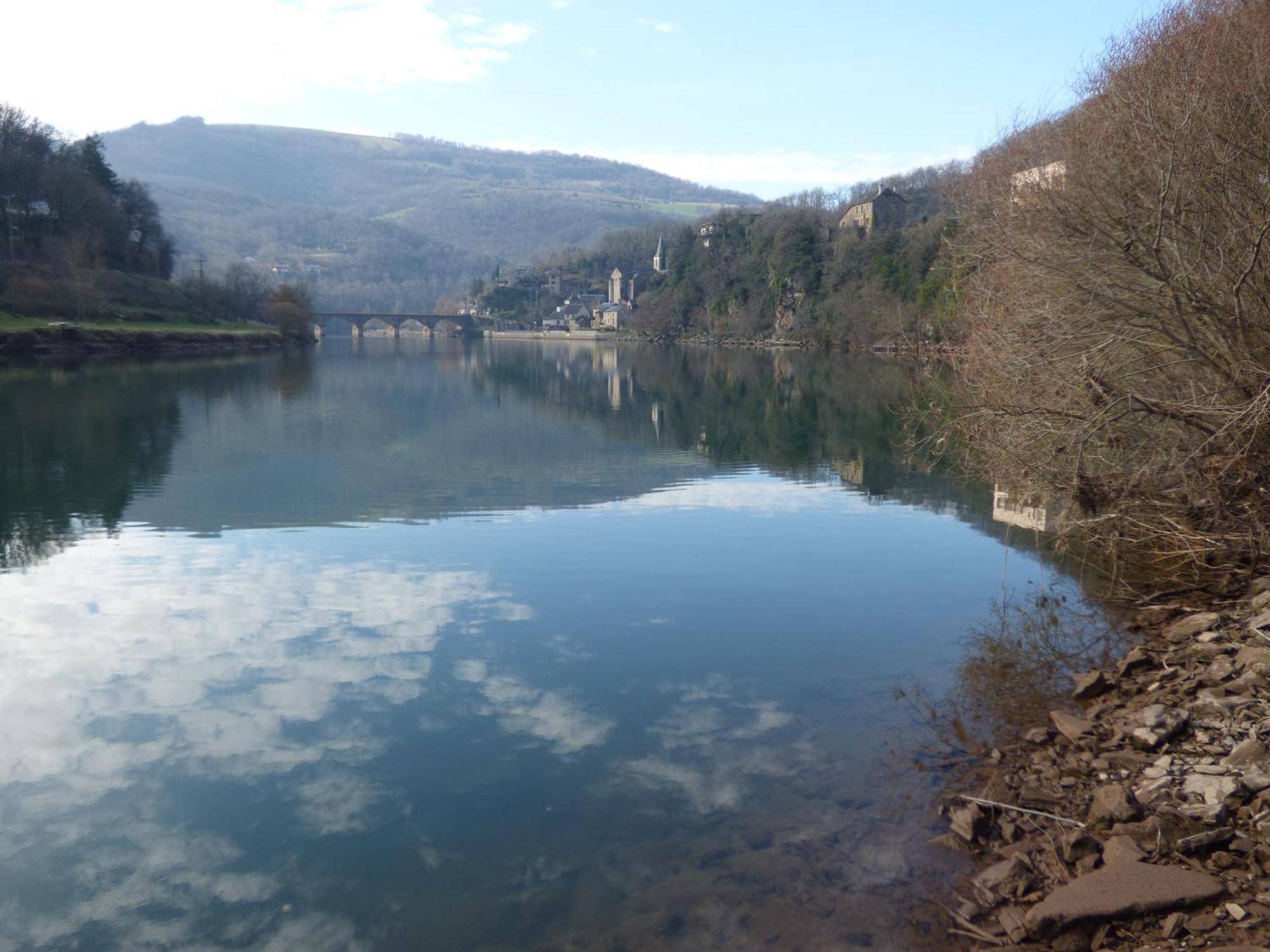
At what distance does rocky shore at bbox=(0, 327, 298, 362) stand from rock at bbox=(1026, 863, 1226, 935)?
189 ft

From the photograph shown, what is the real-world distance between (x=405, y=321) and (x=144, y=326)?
117 m

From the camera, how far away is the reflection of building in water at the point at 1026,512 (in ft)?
44.7

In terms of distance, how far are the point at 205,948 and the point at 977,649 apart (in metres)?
6.97

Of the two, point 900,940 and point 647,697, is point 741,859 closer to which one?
point 900,940

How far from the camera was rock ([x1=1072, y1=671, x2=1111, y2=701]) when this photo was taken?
7.68 meters

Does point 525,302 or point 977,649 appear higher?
point 525,302

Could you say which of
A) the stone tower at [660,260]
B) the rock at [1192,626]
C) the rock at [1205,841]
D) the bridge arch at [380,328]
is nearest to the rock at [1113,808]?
the rock at [1205,841]

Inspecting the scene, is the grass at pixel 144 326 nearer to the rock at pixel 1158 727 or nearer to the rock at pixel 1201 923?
the rock at pixel 1158 727

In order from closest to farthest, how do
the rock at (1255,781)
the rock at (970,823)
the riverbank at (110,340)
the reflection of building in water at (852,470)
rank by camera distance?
the rock at (1255,781), the rock at (970,823), the reflection of building in water at (852,470), the riverbank at (110,340)

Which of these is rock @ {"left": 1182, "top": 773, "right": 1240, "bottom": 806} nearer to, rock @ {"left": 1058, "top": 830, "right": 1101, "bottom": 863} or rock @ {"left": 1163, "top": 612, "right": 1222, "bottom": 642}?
rock @ {"left": 1058, "top": 830, "right": 1101, "bottom": 863}

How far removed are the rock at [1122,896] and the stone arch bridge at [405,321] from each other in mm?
143371

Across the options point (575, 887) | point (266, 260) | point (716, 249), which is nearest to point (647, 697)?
point (575, 887)

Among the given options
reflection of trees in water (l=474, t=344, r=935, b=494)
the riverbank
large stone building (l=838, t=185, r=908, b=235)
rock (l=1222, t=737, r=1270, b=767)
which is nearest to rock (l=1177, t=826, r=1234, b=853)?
rock (l=1222, t=737, r=1270, b=767)

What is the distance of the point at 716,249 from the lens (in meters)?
127
